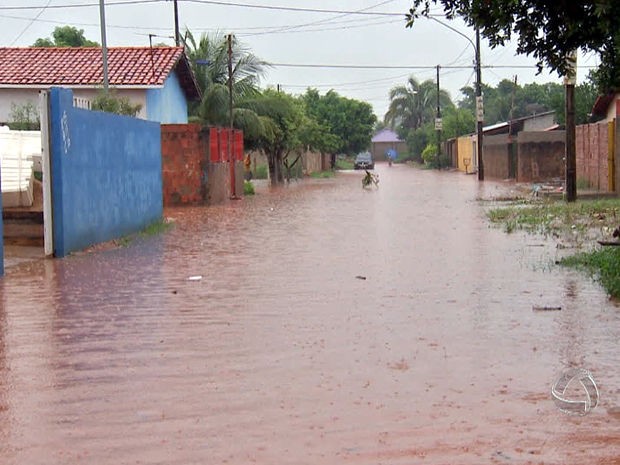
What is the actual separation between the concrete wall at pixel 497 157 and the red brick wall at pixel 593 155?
15716 millimetres

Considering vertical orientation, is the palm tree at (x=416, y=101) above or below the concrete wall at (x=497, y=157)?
above

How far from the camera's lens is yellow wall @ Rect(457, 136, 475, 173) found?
6544 centimetres

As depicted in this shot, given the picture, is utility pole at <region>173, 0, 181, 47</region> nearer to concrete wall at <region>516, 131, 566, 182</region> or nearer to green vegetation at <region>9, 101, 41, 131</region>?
green vegetation at <region>9, 101, 41, 131</region>

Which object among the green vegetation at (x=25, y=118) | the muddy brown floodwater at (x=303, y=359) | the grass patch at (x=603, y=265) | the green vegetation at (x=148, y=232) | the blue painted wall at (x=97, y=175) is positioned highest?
the green vegetation at (x=25, y=118)

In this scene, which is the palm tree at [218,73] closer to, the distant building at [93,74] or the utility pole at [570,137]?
the distant building at [93,74]

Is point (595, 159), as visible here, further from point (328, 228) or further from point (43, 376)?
point (43, 376)

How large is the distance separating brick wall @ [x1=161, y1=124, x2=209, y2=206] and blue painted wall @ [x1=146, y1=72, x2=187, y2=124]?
372 cm

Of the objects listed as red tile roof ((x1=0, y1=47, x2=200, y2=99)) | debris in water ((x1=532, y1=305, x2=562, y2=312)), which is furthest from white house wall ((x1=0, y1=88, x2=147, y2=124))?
debris in water ((x1=532, y1=305, x2=562, y2=312))

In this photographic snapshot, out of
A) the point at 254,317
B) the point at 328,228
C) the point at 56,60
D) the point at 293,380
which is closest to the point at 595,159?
the point at 328,228

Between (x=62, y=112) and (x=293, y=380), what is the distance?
8.94 m

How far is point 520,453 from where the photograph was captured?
5617 mm

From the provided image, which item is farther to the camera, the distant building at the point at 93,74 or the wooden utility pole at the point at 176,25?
the wooden utility pole at the point at 176,25

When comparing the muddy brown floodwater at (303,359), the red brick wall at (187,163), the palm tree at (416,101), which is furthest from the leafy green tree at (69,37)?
the palm tree at (416,101)

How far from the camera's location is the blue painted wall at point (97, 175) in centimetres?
1491
